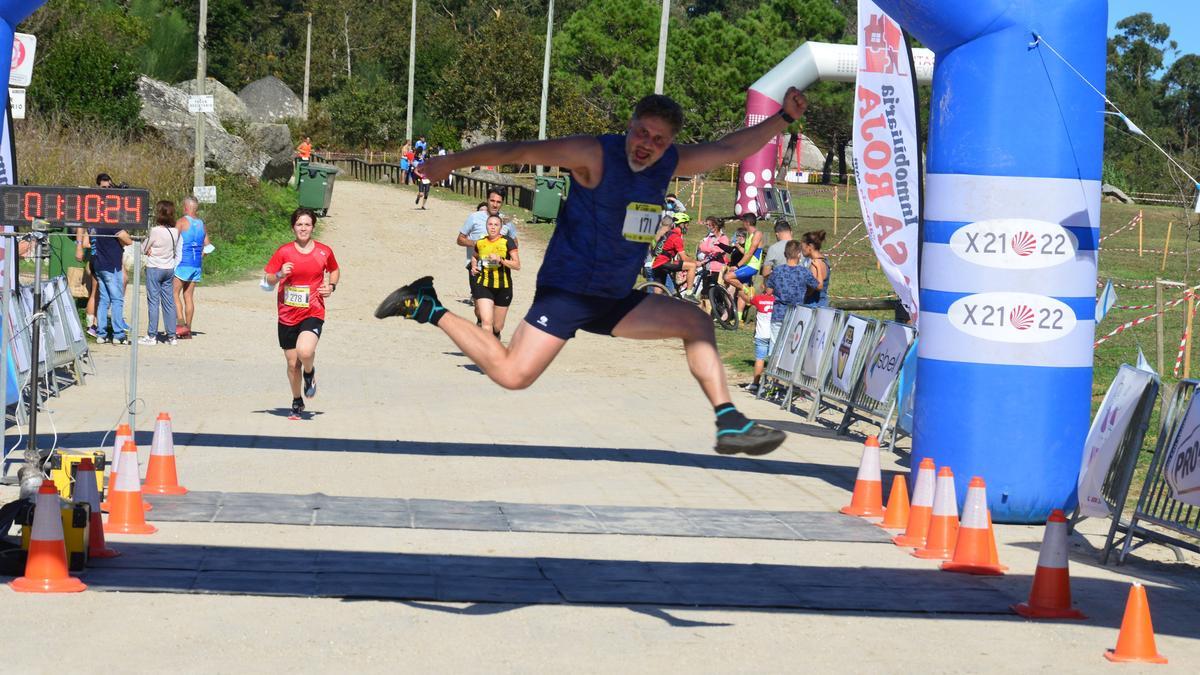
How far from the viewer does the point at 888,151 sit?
1248 centimetres

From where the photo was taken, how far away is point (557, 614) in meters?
7.34

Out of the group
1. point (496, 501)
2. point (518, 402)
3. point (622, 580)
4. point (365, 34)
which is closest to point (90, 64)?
point (518, 402)

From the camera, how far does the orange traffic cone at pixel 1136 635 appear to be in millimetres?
6754

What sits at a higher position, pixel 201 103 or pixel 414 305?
pixel 201 103

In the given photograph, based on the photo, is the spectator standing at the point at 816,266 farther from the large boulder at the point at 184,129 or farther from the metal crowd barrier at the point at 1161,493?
the large boulder at the point at 184,129

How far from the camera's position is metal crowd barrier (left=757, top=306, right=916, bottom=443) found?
13953 millimetres

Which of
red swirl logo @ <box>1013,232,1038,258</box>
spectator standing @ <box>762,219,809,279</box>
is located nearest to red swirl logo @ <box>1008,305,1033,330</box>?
red swirl logo @ <box>1013,232,1038,258</box>

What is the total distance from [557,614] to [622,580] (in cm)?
89

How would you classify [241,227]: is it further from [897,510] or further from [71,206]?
[897,510]

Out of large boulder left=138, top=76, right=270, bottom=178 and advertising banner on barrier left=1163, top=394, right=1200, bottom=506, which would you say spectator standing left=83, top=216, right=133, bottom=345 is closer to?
advertising banner on barrier left=1163, top=394, right=1200, bottom=506

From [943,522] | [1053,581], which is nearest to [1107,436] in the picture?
[943,522]

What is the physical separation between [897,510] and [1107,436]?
1.44 metres

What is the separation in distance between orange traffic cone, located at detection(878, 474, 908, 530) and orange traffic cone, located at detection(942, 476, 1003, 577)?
113 centimetres

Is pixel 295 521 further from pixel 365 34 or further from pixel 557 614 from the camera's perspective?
pixel 365 34
